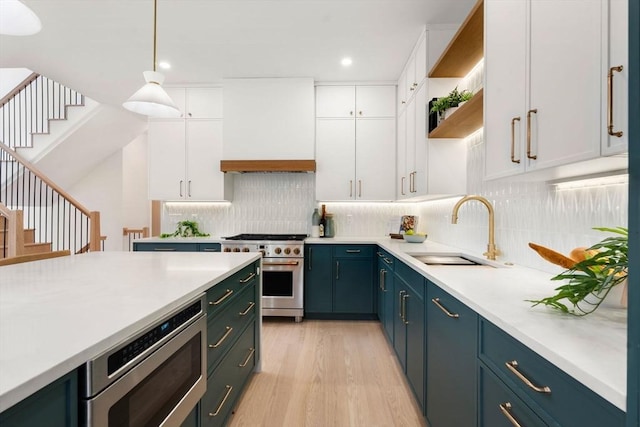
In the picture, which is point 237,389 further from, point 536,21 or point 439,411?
point 536,21

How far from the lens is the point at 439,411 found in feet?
5.18

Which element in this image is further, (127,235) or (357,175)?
(127,235)

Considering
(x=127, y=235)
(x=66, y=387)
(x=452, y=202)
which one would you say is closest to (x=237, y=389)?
(x=66, y=387)

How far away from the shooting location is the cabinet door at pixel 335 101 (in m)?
3.96

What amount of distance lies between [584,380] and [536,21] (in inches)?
Answer: 50.9

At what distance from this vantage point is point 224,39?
10.0 ft

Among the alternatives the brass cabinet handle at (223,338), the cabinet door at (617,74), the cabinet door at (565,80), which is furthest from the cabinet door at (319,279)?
the cabinet door at (617,74)

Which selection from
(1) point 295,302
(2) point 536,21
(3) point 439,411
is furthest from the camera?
(1) point 295,302

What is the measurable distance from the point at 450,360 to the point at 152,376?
1156mm

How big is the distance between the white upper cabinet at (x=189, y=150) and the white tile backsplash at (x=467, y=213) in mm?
366

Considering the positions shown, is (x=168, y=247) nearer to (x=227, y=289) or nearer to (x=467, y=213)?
(x=227, y=289)

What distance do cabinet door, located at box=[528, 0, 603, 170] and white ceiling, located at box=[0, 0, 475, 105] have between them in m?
1.53

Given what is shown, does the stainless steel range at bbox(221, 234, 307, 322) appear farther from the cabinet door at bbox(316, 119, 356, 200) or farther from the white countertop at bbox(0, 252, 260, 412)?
the white countertop at bbox(0, 252, 260, 412)

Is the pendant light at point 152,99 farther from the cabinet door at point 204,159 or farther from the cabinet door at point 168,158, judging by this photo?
the cabinet door at point 168,158
